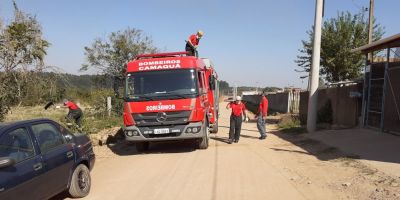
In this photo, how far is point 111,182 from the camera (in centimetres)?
854

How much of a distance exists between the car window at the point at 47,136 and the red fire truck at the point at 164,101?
496 cm

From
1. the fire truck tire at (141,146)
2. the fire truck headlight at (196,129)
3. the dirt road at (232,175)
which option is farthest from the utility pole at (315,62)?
the fire truck tire at (141,146)

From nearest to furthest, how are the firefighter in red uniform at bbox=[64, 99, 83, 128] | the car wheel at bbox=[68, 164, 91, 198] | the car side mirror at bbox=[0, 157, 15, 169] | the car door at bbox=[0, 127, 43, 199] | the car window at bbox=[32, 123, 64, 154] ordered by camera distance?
the car side mirror at bbox=[0, 157, 15, 169]
the car door at bbox=[0, 127, 43, 199]
the car window at bbox=[32, 123, 64, 154]
the car wheel at bbox=[68, 164, 91, 198]
the firefighter in red uniform at bbox=[64, 99, 83, 128]

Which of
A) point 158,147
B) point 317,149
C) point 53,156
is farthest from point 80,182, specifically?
point 317,149

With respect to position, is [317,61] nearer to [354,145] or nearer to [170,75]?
[354,145]

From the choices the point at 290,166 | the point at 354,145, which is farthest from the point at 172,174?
the point at 354,145

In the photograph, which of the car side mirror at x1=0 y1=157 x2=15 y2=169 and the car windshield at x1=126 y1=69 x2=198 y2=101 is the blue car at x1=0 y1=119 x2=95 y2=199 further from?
the car windshield at x1=126 y1=69 x2=198 y2=101

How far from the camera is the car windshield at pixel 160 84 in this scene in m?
12.2

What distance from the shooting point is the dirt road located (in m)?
7.36

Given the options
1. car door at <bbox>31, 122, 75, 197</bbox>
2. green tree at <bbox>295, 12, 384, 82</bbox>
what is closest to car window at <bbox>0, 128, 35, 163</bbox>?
car door at <bbox>31, 122, 75, 197</bbox>

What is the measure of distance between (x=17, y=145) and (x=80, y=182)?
1734 millimetres

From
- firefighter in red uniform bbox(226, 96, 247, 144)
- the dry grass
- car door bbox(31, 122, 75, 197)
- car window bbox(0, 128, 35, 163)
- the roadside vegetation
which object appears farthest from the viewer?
the roadside vegetation

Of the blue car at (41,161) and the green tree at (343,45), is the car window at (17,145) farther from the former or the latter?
the green tree at (343,45)

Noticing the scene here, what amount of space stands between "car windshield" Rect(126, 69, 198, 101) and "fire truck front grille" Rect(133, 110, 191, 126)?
47 centimetres
